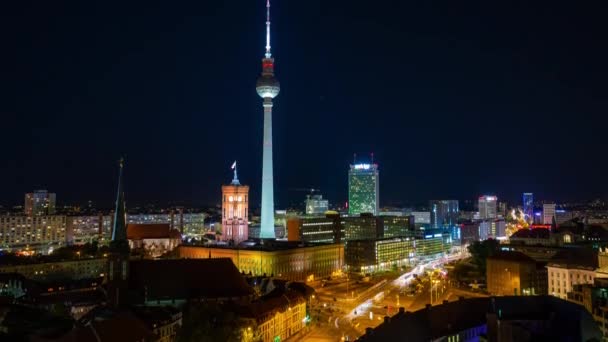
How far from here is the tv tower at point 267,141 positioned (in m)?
138

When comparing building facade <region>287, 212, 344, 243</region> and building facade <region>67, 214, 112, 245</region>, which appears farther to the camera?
building facade <region>67, 214, 112, 245</region>

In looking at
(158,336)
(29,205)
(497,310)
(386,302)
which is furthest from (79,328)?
(29,205)

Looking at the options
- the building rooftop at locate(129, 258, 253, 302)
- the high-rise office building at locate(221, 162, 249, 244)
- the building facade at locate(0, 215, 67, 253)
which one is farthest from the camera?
the high-rise office building at locate(221, 162, 249, 244)

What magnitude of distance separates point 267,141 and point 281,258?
1903 inches

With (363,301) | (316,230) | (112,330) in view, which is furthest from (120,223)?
(316,230)

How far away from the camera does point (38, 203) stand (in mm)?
175875

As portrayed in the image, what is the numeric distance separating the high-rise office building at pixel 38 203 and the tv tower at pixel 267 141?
265 feet

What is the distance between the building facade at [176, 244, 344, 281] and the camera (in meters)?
95.6

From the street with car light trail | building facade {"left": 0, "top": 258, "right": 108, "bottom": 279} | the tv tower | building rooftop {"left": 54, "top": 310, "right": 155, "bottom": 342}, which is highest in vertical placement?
the tv tower

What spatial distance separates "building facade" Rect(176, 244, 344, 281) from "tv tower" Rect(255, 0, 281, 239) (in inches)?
1117

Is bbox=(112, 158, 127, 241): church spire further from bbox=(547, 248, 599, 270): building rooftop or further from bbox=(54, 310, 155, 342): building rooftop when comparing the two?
bbox=(547, 248, 599, 270): building rooftop

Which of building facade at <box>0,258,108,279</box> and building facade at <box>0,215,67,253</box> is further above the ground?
building facade at <box>0,215,67,253</box>

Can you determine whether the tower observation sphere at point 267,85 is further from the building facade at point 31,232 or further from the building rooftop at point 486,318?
the building rooftop at point 486,318

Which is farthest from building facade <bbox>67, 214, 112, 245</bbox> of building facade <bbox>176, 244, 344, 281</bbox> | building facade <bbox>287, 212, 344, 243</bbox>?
building facade <bbox>176, 244, 344, 281</bbox>
